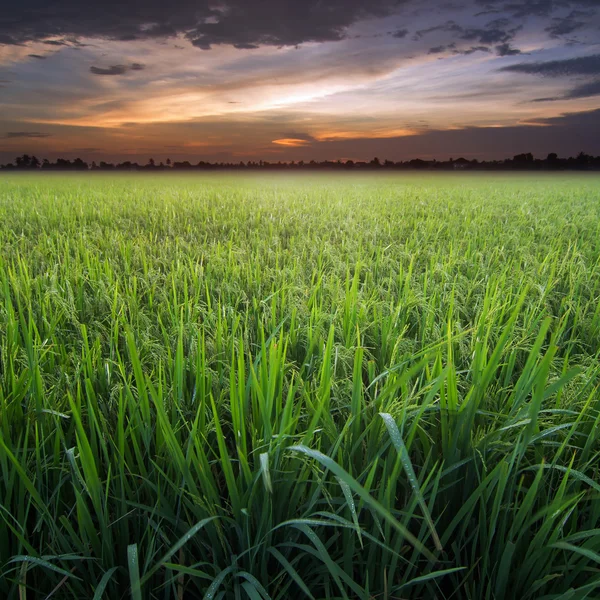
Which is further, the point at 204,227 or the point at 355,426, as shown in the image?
the point at 204,227

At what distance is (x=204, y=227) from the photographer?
525 cm

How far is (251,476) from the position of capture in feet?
3.17

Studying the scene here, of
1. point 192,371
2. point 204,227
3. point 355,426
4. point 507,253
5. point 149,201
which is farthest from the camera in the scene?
point 149,201

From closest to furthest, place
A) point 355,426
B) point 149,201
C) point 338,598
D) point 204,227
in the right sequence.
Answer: point 338,598 → point 355,426 → point 204,227 → point 149,201

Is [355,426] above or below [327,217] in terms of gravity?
below

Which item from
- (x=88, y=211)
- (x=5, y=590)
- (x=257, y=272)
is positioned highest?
(x=88, y=211)

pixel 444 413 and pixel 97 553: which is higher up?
pixel 444 413

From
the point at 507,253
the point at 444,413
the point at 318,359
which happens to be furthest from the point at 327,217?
the point at 444,413

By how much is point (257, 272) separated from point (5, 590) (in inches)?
85.2

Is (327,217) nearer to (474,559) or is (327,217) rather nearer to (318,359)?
(318,359)

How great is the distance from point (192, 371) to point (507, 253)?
3290 millimetres

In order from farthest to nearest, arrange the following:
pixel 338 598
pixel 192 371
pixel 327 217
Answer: pixel 327 217 → pixel 192 371 → pixel 338 598

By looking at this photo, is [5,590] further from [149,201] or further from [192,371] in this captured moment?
[149,201]


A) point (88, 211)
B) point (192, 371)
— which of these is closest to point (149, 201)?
point (88, 211)
